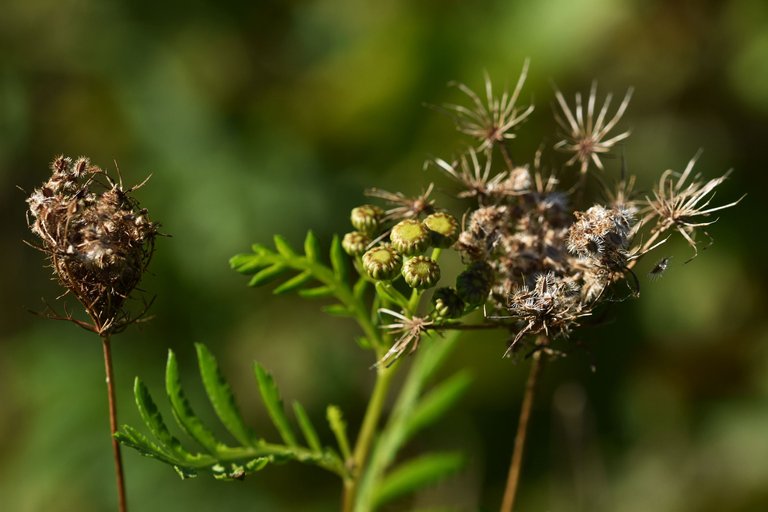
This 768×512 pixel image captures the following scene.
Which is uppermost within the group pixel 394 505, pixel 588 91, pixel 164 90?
pixel 164 90

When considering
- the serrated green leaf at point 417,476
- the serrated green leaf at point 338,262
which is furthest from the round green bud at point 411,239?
the serrated green leaf at point 417,476

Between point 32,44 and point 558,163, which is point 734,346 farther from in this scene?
point 32,44

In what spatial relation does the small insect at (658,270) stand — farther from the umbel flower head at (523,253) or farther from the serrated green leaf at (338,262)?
the serrated green leaf at (338,262)

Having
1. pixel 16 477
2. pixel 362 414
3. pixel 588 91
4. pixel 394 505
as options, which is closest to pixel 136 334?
pixel 16 477

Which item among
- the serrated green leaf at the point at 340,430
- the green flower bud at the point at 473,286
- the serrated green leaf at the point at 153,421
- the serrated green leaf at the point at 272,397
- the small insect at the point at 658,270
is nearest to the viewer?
the serrated green leaf at the point at 153,421

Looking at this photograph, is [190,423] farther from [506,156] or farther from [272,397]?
[506,156]

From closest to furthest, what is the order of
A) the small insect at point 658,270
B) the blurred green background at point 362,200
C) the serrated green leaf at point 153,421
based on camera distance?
the serrated green leaf at point 153,421
the small insect at point 658,270
the blurred green background at point 362,200

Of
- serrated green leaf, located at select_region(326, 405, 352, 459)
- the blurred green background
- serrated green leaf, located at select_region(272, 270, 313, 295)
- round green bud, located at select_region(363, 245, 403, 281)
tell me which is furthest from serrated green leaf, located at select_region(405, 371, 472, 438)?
the blurred green background

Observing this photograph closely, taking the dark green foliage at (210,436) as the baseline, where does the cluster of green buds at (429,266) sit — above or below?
above
